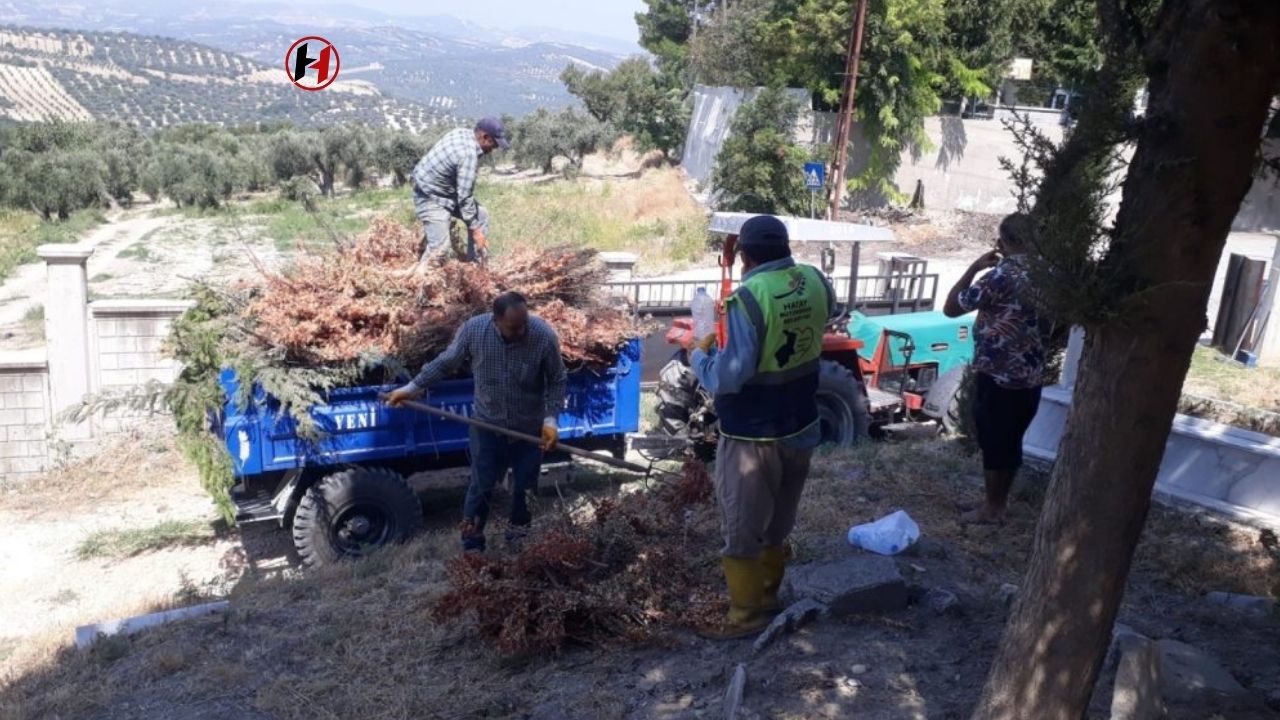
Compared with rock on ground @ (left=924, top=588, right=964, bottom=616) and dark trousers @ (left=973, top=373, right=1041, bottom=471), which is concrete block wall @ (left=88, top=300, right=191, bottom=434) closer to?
dark trousers @ (left=973, top=373, right=1041, bottom=471)

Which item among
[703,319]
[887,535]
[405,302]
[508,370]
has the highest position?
[703,319]

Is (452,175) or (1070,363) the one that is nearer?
(1070,363)

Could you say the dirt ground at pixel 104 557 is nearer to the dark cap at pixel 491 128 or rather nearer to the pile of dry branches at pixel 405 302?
the pile of dry branches at pixel 405 302

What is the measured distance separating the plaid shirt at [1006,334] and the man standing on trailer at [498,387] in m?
2.27

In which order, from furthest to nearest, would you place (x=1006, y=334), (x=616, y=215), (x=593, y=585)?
(x=616, y=215) → (x=1006, y=334) → (x=593, y=585)

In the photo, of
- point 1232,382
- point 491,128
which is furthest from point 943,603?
point 1232,382

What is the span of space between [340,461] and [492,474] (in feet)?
4.83

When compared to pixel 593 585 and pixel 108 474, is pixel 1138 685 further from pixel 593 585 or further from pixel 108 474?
pixel 108 474

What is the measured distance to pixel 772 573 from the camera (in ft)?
14.4

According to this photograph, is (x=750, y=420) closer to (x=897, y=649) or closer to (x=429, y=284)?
(x=897, y=649)

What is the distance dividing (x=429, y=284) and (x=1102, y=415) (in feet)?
17.3

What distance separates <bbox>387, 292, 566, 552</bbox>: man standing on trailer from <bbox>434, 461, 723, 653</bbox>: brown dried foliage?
0.91 metres

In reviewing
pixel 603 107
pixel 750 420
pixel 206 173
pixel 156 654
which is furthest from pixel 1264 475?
pixel 603 107

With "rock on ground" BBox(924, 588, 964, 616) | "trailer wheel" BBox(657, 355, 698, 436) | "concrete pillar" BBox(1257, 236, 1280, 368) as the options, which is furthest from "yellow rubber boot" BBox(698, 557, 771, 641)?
"concrete pillar" BBox(1257, 236, 1280, 368)
